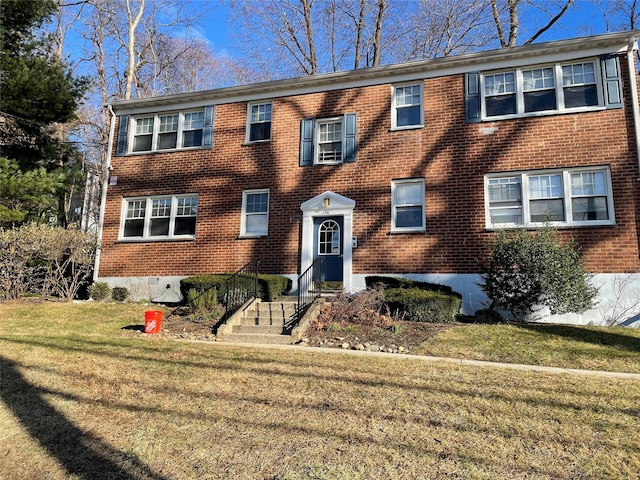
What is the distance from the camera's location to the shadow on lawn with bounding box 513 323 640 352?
24.7ft

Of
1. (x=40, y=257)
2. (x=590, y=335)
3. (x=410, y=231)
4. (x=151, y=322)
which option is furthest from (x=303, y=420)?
(x=40, y=257)

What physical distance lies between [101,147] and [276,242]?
16.8 m


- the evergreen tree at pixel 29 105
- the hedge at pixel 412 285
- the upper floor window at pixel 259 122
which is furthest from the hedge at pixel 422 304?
the evergreen tree at pixel 29 105

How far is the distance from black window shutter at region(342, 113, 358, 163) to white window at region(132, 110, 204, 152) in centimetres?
495

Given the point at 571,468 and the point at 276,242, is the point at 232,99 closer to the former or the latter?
the point at 276,242

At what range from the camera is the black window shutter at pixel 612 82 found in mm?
10594

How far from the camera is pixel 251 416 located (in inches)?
165

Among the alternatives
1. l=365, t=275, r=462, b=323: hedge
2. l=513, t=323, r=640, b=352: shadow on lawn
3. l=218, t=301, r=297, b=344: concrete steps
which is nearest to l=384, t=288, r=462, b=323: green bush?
l=365, t=275, r=462, b=323: hedge

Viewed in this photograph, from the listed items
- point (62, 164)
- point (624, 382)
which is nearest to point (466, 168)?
point (624, 382)

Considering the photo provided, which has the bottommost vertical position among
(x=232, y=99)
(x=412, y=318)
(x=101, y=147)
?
(x=412, y=318)

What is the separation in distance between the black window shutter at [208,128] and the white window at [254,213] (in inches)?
87.4

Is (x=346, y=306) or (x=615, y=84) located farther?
(x=615, y=84)

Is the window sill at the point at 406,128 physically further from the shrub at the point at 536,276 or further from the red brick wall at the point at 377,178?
the shrub at the point at 536,276

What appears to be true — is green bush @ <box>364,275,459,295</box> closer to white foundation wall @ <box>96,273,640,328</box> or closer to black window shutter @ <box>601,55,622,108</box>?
white foundation wall @ <box>96,273,640,328</box>
